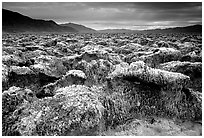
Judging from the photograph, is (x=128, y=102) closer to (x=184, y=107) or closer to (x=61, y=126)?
(x=184, y=107)

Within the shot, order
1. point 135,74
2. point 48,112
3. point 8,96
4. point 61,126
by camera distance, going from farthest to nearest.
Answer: point 135,74 < point 8,96 < point 48,112 < point 61,126

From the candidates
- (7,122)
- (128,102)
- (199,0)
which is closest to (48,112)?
(7,122)

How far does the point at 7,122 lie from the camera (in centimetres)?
394

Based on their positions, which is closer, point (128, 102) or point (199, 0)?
point (128, 102)

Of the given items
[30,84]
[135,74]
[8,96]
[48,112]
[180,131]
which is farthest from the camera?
[30,84]

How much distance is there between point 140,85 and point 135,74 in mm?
287

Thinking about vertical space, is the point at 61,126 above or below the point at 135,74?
below

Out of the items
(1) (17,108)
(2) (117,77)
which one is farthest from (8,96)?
(2) (117,77)

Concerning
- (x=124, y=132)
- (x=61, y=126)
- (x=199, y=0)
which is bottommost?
(x=124, y=132)

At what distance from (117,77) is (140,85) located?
1.96 feet

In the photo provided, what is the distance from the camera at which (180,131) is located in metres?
4.17

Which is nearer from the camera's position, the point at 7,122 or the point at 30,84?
the point at 7,122

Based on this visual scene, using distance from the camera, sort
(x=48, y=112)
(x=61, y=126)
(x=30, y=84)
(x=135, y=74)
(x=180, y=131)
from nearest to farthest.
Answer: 1. (x=61, y=126)
2. (x=48, y=112)
3. (x=180, y=131)
4. (x=135, y=74)
5. (x=30, y=84)

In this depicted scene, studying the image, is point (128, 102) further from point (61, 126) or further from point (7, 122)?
point (7, 122)
